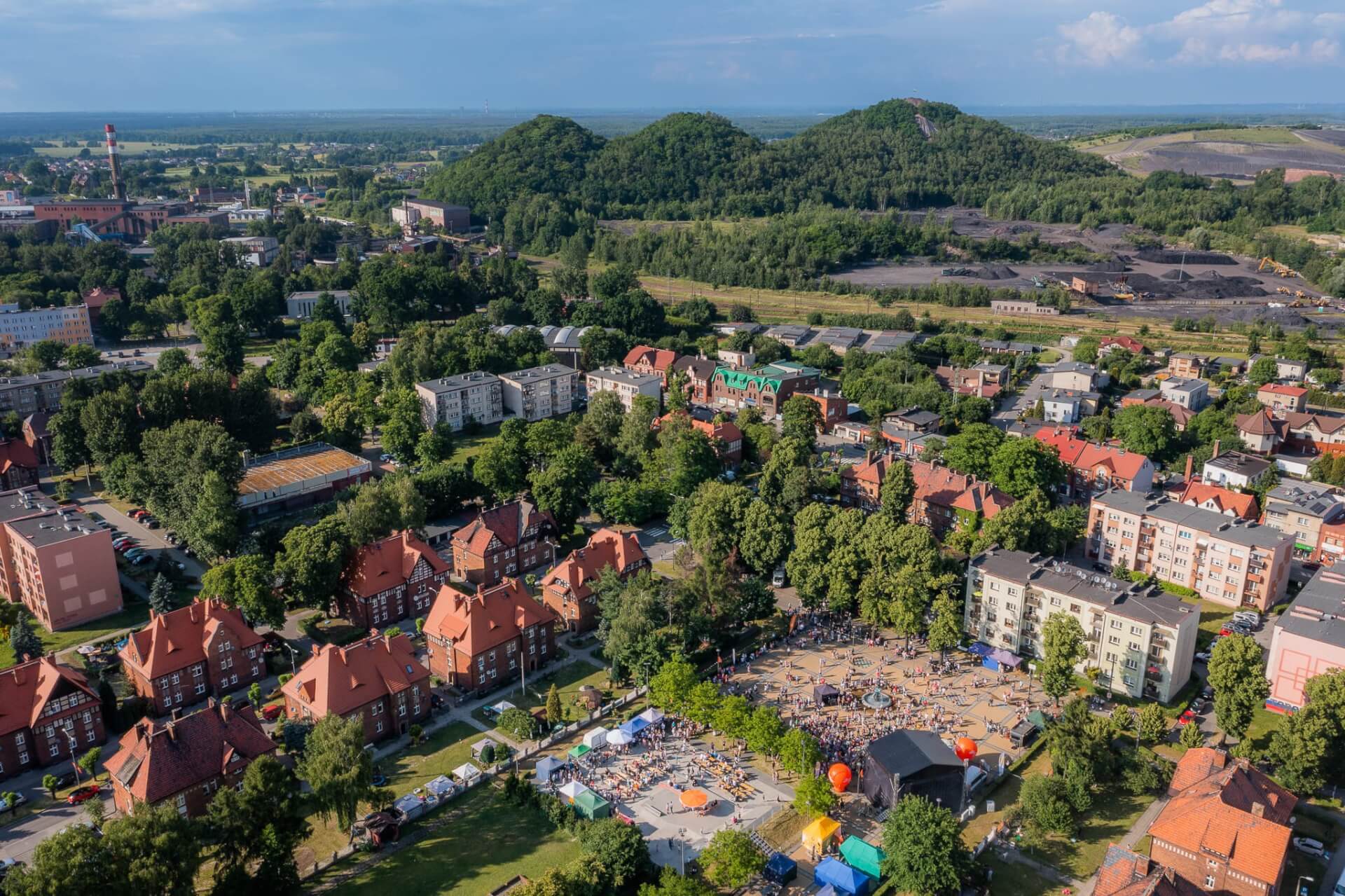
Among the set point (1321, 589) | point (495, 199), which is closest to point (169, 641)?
point (1321, 589)

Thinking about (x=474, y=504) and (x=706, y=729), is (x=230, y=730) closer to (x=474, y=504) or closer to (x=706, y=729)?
(x=706, y=729)

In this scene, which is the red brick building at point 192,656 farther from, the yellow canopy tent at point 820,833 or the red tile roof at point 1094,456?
the red tile roof at point 1094,456

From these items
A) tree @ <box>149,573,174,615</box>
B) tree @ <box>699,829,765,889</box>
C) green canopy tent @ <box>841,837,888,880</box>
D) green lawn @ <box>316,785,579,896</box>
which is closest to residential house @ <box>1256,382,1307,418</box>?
green canopy tent @ <box>841,837,888,880</box>

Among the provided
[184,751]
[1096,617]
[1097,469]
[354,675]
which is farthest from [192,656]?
[1097,469]

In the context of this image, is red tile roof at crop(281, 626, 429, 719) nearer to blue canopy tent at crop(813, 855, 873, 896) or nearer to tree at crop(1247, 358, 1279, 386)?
blue canopy tent at crop(813, 855, 873, 896)

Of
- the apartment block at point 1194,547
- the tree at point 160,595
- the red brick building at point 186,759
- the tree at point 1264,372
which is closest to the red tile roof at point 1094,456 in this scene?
the apartment block at point 1194,547
